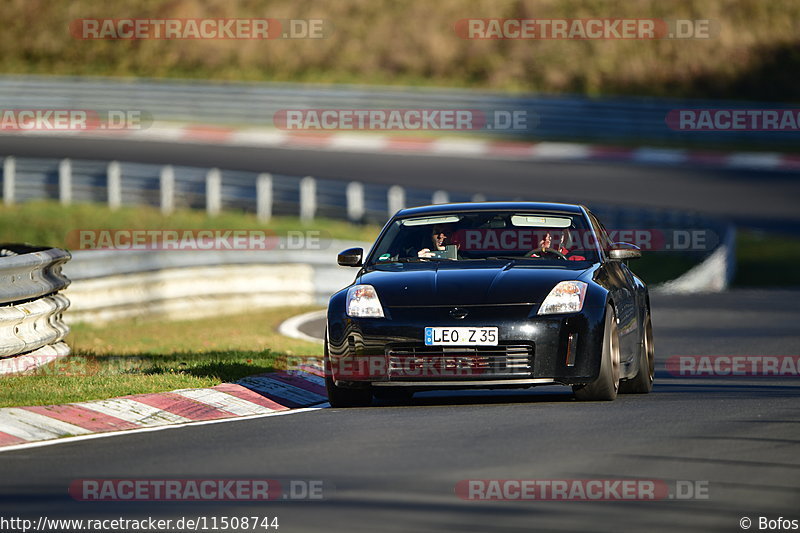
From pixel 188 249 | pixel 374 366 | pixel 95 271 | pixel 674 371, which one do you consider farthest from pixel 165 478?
pixel 188 249

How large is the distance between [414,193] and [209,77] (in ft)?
68.8

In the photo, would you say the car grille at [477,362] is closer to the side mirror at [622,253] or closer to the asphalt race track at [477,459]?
the asphalt race track at [477,459]

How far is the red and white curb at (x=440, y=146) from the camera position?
3641cm

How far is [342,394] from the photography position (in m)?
10.2

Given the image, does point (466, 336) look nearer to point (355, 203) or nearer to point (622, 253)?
point (622, 253)

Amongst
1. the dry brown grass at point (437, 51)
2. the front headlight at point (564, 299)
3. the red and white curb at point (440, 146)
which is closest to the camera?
the front headlight at point (564, 299)

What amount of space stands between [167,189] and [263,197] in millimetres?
1846

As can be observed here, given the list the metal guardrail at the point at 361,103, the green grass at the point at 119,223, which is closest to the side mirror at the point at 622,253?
the green grass at the point at 119,223

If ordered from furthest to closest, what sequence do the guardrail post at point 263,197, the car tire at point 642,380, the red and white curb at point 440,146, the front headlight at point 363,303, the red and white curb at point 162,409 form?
the red and white curb at point 440,146
the guardrail post at point 263,197
the car tire at point 642,380
the front headlight at point 363,303
the red and white curb at point 162,409

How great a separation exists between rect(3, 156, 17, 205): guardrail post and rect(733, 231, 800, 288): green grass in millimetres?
13132

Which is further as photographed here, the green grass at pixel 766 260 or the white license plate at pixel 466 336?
the green grass at pixel 766 260

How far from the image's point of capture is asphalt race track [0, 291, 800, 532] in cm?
637

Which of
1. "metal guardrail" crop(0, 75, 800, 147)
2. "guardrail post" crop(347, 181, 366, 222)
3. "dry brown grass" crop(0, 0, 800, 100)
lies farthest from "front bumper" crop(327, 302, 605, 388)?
"dry brown grass" crop(0, 0, 800, 100)

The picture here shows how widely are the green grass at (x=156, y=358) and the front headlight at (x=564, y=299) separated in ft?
8.44
